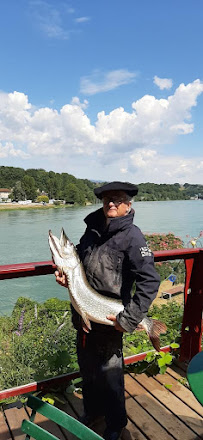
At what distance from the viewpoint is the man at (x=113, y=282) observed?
1.71m

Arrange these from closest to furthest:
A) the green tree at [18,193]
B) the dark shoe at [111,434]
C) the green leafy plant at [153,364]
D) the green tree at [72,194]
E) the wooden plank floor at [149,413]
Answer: the dark shoe at [111,434] → the wooden plank floor at [149,413] → the green leafy plant at [153,364] → the green tree at [72,194] → the green tree at [18,193]

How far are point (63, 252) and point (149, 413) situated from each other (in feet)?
4.62

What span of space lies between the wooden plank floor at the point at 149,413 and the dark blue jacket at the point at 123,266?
908 mm

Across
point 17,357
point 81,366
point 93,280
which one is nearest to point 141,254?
point 93,280

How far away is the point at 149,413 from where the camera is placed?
234cm

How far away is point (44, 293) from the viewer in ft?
56.0

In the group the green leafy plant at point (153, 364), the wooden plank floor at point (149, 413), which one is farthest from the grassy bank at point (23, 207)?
the wooden plank floor at point (149, 413)

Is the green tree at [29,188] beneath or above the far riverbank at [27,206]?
above

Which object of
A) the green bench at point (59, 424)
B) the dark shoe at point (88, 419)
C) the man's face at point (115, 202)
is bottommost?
the dark shoe at point (88, 419)

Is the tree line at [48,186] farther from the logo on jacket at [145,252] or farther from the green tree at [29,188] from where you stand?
the logo on jacket at [145,252]

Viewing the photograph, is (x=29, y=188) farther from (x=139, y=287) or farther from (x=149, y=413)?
(x=139, y=287)

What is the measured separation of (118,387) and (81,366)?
236mm

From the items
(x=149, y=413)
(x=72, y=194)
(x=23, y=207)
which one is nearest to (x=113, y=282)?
(x=149, y=413)

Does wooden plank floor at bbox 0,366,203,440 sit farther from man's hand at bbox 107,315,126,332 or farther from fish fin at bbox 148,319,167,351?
man's hand at bbox 107,315,126,332
